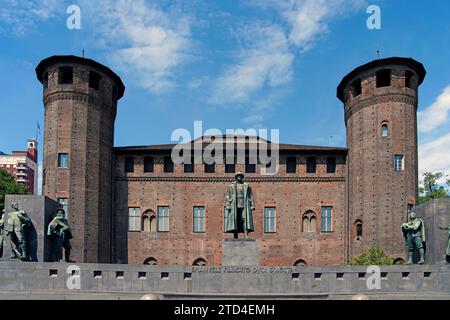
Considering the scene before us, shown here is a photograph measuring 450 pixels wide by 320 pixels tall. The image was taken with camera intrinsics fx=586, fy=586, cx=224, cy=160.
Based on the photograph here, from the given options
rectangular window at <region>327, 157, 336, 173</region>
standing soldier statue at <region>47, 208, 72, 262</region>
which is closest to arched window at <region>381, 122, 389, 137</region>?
rectangular window at <region>327, 157, 336, 173</region>

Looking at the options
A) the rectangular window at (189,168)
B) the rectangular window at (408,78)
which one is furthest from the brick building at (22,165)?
the rectangular window at (408,78)

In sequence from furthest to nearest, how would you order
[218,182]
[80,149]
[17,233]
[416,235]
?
1. [218,182]
2. [80,149]
3. [416,235]
4. [17,233]

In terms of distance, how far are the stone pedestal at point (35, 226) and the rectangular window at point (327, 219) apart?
1032 inches

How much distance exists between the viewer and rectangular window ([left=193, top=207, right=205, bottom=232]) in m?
46.1

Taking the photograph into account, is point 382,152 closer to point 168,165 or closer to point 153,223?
point 168,165

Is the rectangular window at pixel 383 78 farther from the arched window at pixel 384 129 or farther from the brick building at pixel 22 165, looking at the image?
the brick building at pixel 22 165

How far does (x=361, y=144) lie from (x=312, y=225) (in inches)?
290

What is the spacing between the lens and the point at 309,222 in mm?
46062

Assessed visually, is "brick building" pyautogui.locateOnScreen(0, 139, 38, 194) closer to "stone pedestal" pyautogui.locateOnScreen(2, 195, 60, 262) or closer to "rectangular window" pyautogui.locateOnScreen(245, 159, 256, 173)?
"rectangular window" pyautogui.locateOnScreen(245, 159, 256, 173)

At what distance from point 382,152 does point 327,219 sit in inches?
271

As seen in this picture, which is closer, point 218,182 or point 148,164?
point 218,182

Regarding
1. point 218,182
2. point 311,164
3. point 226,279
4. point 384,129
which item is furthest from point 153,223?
point 226,279

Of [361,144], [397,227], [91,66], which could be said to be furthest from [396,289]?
[91,66]

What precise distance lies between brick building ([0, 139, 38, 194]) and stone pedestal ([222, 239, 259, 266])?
8844cm
